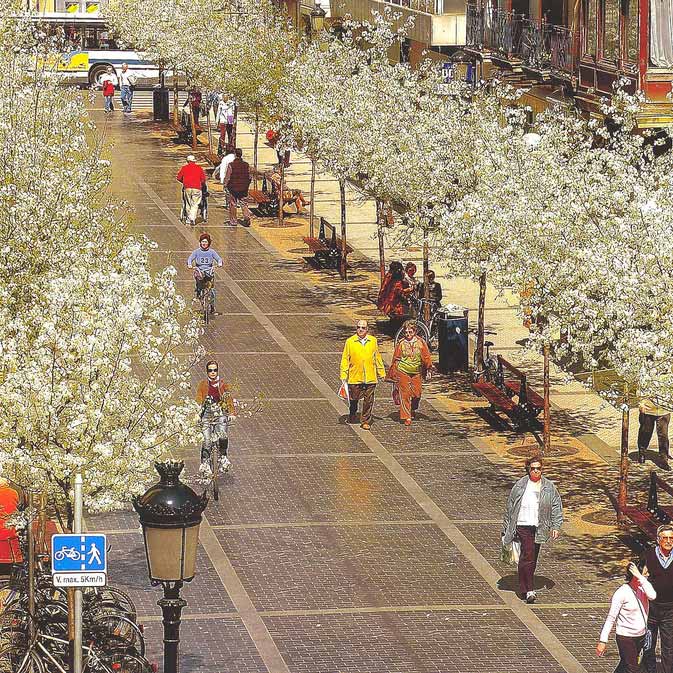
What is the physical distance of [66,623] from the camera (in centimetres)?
1672

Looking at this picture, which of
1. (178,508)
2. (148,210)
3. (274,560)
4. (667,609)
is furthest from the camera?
(148,210)

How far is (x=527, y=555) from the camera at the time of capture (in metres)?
19.3

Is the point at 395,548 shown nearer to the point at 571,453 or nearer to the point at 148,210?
the point at 571,453

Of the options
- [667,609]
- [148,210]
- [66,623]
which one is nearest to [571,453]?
[667,609]

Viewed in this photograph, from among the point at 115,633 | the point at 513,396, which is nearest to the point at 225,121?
the point at 513,396

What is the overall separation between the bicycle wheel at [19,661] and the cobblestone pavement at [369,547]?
178 cm

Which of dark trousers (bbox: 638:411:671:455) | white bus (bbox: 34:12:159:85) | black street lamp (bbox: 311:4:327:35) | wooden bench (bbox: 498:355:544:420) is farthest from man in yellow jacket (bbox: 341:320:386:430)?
white bus (bbox: 34:12:159:85)

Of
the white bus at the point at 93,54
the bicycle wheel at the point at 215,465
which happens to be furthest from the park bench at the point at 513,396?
the white bus at the point at 93,54

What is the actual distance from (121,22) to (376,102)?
130 ft

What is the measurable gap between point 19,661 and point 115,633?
941 millimetres

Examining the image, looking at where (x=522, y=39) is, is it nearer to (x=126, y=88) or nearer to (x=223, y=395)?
(x=223, y=395)

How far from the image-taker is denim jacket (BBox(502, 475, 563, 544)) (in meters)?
19.3

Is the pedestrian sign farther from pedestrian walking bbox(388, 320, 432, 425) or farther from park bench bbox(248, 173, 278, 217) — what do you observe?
park bench bbox(248, 173, 278, 217)

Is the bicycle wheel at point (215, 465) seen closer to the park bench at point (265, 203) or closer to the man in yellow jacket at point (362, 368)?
the man in yellow jacket at point (362, 368)
